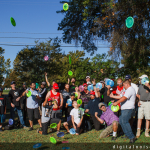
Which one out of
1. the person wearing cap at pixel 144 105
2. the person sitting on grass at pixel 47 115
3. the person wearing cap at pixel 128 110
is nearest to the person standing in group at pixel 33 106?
the person sitting on grass at pixel 47 115

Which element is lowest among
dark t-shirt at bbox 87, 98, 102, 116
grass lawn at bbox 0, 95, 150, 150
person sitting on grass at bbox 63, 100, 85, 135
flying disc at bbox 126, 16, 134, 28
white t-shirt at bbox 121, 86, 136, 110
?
grass lawn at bbox 0, 95, 150, 150

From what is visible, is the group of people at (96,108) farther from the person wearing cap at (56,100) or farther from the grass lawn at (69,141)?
the grass lawn at (69,141)

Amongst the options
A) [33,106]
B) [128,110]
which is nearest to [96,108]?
[128,110]

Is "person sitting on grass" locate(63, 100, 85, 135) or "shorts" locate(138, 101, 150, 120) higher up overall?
"shorts" locate(138, 101, 150, 120)

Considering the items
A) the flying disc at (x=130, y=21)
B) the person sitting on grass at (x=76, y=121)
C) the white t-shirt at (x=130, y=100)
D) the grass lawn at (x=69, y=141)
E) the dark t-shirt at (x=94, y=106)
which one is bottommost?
the grass lawn at (x=69, y=141)

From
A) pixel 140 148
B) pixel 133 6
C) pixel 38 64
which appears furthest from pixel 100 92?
pixel 38 64

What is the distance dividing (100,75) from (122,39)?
2558mm

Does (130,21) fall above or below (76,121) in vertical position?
above

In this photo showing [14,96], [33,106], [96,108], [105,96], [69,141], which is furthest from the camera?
[14,96]

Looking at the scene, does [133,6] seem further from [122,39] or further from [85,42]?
[85,42]

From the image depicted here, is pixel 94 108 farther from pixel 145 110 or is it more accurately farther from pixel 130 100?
pixel 130 100

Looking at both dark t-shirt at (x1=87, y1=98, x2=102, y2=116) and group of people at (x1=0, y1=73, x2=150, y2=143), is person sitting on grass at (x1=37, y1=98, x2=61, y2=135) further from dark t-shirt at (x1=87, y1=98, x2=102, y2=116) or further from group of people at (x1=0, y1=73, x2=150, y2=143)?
dark t-shirt at (x1=87, y1=98, x2=102, y2=116)

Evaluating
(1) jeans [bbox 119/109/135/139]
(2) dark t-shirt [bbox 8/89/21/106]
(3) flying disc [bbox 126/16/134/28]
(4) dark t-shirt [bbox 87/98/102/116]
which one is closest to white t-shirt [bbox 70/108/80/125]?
(4) dark t-shirt [bbox 87/98/102/116]

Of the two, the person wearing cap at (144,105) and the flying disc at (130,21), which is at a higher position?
the flying disc at (130,21)
